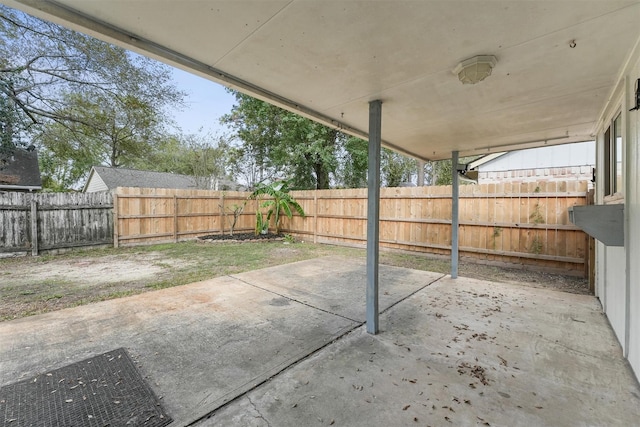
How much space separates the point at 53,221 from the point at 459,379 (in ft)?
30.0

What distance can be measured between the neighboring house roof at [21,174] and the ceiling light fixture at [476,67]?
51.1 feet

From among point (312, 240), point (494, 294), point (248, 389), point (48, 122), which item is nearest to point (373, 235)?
point (248, 389)

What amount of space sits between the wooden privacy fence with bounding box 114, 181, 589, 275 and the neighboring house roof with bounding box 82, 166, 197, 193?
8.66 meters

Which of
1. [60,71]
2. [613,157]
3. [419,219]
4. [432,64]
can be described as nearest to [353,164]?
[419,219]

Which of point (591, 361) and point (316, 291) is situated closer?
point (591, 361)

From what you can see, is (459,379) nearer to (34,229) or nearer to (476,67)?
(476,67)

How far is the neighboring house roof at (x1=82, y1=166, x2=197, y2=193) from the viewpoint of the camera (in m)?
15.3

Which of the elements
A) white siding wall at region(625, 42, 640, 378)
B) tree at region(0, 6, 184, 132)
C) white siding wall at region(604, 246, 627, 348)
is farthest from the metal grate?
tree at region(0, 6, 184, 132)

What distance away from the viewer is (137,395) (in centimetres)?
183

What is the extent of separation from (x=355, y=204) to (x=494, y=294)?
492 centimetres

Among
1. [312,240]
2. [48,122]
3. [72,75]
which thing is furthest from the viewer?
[312,240]

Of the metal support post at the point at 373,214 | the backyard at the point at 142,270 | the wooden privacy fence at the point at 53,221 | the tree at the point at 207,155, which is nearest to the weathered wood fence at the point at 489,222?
the backyard at the point at 142,270

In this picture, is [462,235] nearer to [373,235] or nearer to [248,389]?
[373,235]

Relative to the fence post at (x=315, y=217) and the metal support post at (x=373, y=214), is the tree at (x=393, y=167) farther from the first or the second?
the metal support post at (x=373, y=214)
